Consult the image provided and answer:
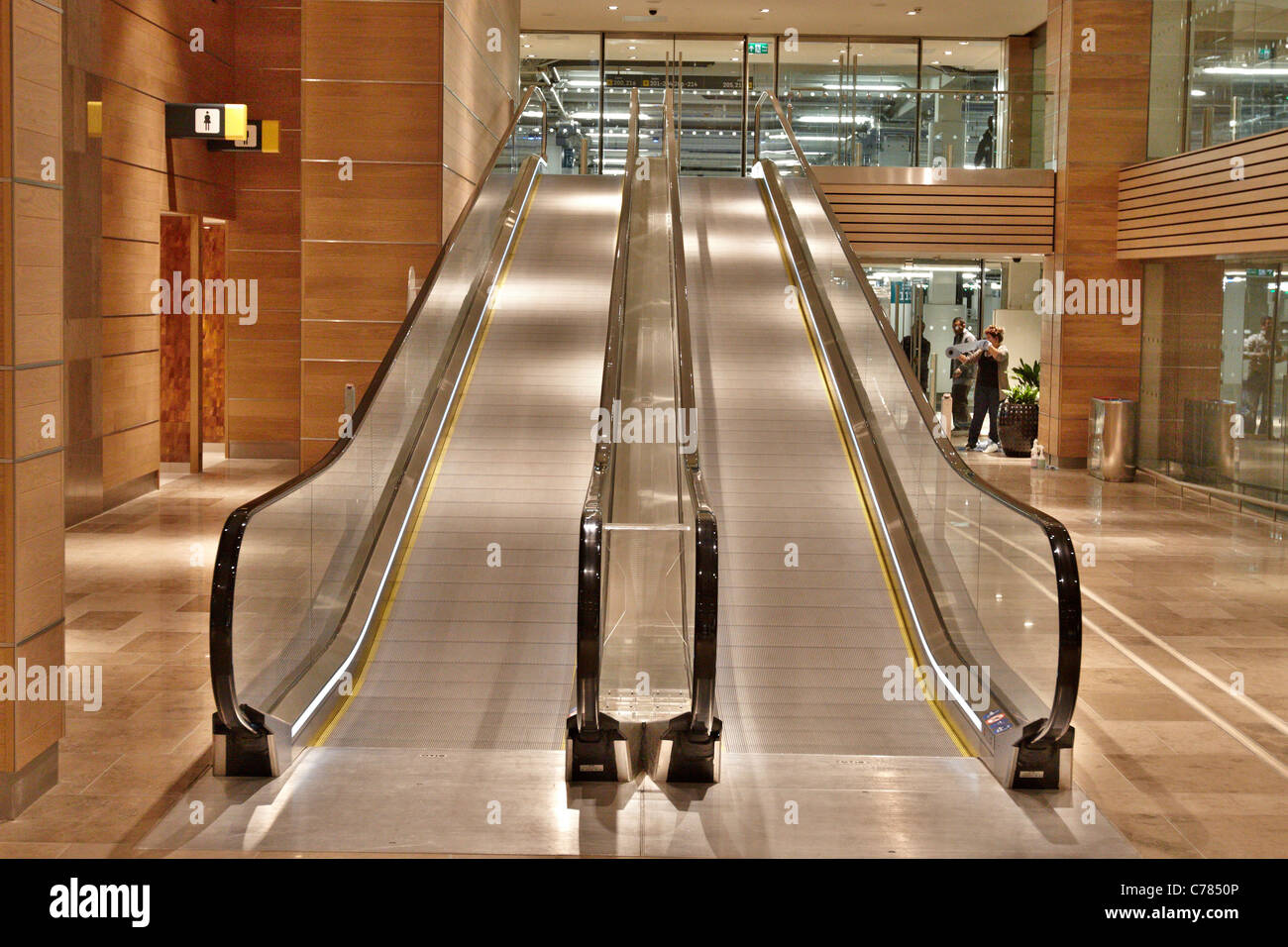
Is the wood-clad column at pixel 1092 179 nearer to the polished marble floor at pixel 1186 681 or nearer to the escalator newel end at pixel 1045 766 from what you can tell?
the polished marble floor at pixel 1186 681

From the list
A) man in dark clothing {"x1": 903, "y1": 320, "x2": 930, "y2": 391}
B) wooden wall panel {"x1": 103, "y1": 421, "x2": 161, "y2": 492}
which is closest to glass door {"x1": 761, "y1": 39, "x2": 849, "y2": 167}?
man in dark clothing {"x1": 903, "y1": 320, "x2": 930, "y2": 391}

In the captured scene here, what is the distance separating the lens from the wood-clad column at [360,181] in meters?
10.9

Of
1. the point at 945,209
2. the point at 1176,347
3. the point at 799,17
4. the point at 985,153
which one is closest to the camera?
the point at 1176,347

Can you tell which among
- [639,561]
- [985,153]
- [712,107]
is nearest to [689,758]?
[639,561]

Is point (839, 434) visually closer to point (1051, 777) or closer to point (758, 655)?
point (758, 655)

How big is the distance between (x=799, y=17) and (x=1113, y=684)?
15.6 m

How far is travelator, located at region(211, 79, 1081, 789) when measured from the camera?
527 centimetres

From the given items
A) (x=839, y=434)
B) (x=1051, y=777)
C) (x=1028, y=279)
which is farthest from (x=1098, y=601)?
(x=1028, y=279)

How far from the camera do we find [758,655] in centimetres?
672

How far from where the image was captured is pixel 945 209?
16781 mm

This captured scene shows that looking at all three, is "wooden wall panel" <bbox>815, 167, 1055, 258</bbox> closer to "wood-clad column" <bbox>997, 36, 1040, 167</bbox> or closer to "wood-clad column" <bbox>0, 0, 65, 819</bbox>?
"wood-clad column" <bbox>997, 36, 1040, 167</bbox>

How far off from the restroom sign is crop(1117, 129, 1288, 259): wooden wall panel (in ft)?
31.5

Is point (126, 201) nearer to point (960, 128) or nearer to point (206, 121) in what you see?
point (206, 121)

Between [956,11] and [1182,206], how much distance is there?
678cm
